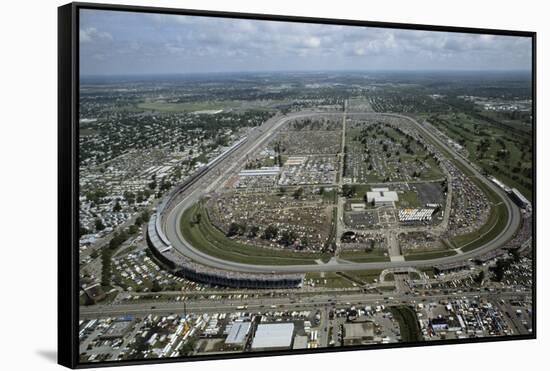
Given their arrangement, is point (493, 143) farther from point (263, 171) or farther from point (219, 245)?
point (219, 245)

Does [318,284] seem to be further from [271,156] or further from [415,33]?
[415,33]

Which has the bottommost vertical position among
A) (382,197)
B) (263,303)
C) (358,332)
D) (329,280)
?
(358,332)

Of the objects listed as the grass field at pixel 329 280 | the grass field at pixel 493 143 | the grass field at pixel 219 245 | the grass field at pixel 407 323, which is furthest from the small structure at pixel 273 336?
the grass field at pixel 493 143

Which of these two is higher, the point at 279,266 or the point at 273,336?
the point at 279,266

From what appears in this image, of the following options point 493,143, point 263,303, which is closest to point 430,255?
point 493,143

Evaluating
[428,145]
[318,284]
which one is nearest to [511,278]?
[428,145]

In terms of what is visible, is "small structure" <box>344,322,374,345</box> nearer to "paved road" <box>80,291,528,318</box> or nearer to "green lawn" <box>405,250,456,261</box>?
"paved road" <box>80,291,528,318</box>

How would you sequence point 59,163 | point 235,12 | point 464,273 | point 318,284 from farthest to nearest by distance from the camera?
point 464,273
point 318,284
point 235,12
point 59,163
